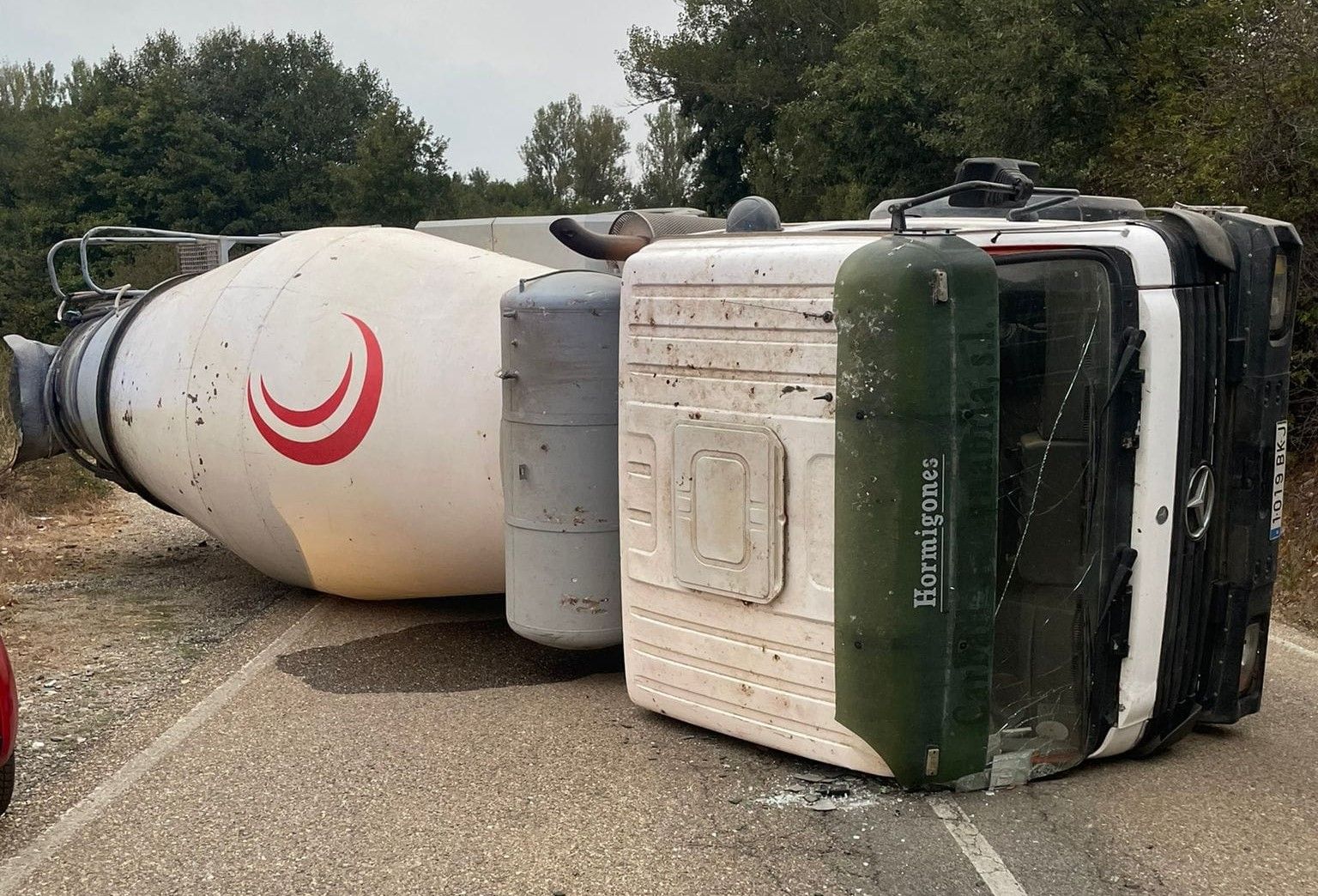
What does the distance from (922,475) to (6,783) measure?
3258mm

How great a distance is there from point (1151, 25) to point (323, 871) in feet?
46.1

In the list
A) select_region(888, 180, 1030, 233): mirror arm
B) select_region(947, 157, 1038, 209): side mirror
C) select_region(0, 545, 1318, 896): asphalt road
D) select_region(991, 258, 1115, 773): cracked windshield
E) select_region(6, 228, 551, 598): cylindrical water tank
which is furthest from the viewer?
select_region(6, 228, 551, 598): cylindrical water tank

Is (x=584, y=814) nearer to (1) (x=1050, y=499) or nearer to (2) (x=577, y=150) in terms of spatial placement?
(1) (x=1050, y=499)

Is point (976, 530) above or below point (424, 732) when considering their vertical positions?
above

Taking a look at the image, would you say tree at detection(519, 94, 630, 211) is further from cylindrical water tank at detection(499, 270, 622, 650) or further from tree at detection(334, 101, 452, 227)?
cylindrical water tank at detection(499, 270, 622, 650)

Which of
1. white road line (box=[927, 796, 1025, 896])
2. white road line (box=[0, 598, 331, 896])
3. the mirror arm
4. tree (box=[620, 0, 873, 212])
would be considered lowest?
white road line (box=[0, 598, 331, 896])

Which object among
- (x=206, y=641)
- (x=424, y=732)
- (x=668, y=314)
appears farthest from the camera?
(x=206, y=641)

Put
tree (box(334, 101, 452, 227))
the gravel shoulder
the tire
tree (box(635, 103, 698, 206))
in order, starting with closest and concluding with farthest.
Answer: the tire < the gravel shoulder < tree (box(334, 101, 452, 227)) < tree (box(635, 103, 698, 206))

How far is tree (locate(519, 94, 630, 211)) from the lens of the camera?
5912 centimetres

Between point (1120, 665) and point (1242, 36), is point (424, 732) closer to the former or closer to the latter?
point (1120, 665)

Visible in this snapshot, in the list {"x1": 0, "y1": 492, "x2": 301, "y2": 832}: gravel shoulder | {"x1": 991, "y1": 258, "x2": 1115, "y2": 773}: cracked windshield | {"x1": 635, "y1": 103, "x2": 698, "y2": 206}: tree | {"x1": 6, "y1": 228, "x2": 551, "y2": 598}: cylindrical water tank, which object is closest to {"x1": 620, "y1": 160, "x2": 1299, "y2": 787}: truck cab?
{"x1": 991, "y1": 258, "x2": 1115, "y2": 773}: cracked windshield

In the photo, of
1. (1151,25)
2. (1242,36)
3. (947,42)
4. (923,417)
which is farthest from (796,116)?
(923,417)

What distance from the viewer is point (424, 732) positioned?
5.32m

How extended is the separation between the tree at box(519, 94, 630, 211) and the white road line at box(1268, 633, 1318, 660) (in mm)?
52810
